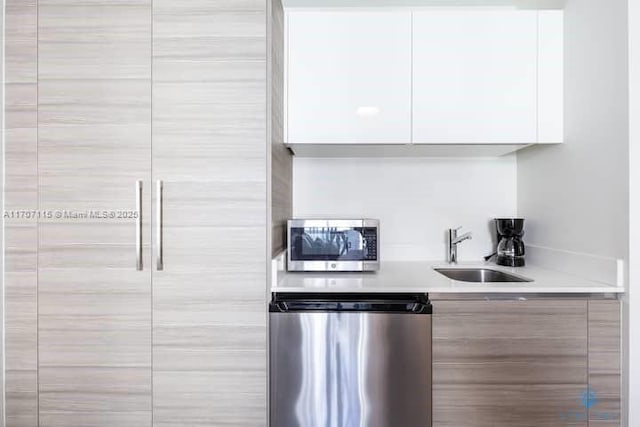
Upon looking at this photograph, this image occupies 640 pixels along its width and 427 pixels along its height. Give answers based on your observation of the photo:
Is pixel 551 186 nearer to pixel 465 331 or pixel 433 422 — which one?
pixel 465 331

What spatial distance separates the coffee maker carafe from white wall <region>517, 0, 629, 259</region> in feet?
0.37

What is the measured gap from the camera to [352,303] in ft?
5.25

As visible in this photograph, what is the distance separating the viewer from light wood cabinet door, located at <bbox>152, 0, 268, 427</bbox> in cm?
163

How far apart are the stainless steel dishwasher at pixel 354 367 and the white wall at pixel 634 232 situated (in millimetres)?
741

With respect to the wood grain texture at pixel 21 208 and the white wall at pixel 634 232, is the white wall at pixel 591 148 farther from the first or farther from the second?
the wood grain texture at pixel 21 208

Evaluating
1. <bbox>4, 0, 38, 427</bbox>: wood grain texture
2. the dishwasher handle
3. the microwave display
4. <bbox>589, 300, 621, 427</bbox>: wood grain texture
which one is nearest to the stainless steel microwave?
the microwave display

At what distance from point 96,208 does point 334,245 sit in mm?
1020

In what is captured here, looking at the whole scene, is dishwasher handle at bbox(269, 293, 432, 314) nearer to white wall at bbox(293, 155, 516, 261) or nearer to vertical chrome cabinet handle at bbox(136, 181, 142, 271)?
vertical chrome cabinet handle at bbox(136, 181, 142, 271)

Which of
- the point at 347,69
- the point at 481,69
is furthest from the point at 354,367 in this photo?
the point at 481,69

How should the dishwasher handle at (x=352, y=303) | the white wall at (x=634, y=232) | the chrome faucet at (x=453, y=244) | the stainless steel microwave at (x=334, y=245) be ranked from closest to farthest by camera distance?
the white wall at (x=634, y=232) → the dishwasher handle at (x=352, y=303) → the stainless steel microwave at (x=334, y=245) → the chrome faucet at (x=453, y=244)

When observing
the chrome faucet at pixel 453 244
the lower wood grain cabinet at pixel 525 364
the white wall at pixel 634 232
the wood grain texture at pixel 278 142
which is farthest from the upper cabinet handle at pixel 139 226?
the white wall at pixel 634 232

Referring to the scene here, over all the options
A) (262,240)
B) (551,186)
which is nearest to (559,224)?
(551,186)

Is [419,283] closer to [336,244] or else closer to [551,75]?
[336,244]

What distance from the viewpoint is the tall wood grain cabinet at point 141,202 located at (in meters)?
1.64
